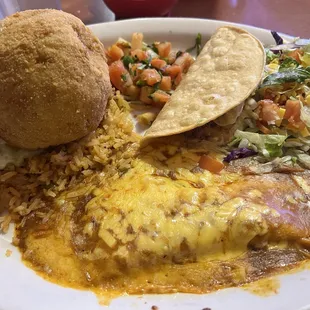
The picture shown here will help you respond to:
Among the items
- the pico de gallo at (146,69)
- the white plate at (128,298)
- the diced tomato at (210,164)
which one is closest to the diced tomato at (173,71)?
the pico de gallo at (146,69)

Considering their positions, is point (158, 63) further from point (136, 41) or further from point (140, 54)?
point (136, 41)

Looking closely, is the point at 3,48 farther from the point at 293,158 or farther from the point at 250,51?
the point at 293,158

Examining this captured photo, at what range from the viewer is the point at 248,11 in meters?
4.11

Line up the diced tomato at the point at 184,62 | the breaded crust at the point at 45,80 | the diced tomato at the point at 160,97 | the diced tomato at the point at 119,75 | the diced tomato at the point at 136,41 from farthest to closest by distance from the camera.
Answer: the diced tomato at the point at 136,41
the diced tomato at the point at 184,62
the diced tomato at the point at 119,75
the diced tomato at the point at 160,97
the breaded crust at the point at 45,80

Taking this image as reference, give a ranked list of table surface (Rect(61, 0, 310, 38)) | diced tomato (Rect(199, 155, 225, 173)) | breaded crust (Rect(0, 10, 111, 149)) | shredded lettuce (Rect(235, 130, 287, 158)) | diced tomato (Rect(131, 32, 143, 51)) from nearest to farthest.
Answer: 1. breaded crust (Rect(0, 10, 111, 149))
2. diced tomato (Rect(199, 155, 225, 173))
3. shredded lettuce (Rect(235, 130, 287, 158))
4. diced tomato (Rect(131, 32, 143, 51))
5. table surface (Rect(61, 0, 310, 38))

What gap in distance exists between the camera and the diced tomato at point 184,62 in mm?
3025

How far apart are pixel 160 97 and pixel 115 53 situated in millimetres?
543

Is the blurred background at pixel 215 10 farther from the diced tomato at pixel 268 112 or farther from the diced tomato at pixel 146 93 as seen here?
the diced tomato at pixel 268 112

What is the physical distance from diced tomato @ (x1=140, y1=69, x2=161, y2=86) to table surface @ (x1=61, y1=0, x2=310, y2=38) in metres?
1.32

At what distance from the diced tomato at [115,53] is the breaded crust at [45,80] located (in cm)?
71

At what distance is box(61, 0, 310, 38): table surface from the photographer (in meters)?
3.91

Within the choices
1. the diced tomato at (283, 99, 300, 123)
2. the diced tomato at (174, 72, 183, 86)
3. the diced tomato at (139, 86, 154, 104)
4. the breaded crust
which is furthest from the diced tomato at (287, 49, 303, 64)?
the breaded crust

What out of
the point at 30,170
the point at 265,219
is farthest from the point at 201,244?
the point at 30,170

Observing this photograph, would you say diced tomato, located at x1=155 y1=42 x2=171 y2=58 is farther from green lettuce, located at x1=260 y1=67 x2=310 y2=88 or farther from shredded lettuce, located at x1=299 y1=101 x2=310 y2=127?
shredded lettuce, located at x1=299 y1=101 x2=310 y2=127
